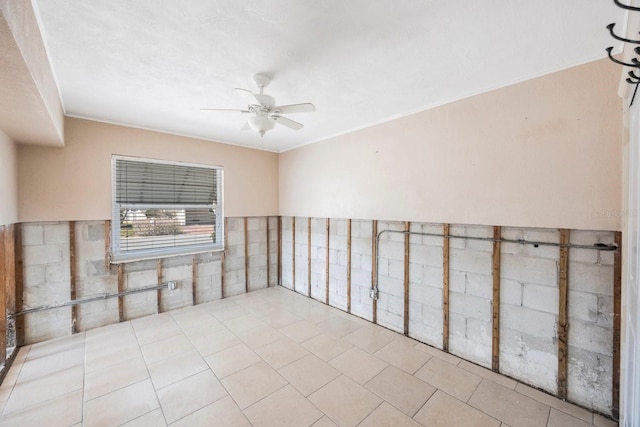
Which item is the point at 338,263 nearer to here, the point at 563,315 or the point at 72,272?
the point at 563,315

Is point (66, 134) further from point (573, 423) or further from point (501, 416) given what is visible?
point (573, 423)

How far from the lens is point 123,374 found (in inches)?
99.0

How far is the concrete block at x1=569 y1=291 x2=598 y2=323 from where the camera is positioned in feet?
6.77

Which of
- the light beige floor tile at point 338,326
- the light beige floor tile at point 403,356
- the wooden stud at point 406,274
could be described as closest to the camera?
the light beige floor tile at point 403,356

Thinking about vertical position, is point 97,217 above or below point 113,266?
above

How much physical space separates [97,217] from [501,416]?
4.70m

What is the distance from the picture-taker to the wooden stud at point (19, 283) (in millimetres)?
2941

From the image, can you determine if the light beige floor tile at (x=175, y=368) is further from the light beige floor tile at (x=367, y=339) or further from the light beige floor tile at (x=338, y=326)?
the light beige floor tile at (x=367, y=339)

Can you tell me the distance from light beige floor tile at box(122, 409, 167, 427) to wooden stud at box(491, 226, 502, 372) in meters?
2.87

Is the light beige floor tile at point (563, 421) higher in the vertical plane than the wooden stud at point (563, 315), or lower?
lower

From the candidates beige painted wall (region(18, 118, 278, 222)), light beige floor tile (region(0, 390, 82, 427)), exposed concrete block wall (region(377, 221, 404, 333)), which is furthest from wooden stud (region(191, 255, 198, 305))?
exposed concrete block wall (region(377, 221, 404, 333))

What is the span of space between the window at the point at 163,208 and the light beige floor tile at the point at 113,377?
4.92 ft

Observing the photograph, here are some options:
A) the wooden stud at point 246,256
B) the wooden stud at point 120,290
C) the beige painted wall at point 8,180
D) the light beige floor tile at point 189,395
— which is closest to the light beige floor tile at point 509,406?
→ the light beige floor tile at point 189,395


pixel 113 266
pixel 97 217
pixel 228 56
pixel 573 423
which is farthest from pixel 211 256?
pixel 573 423
